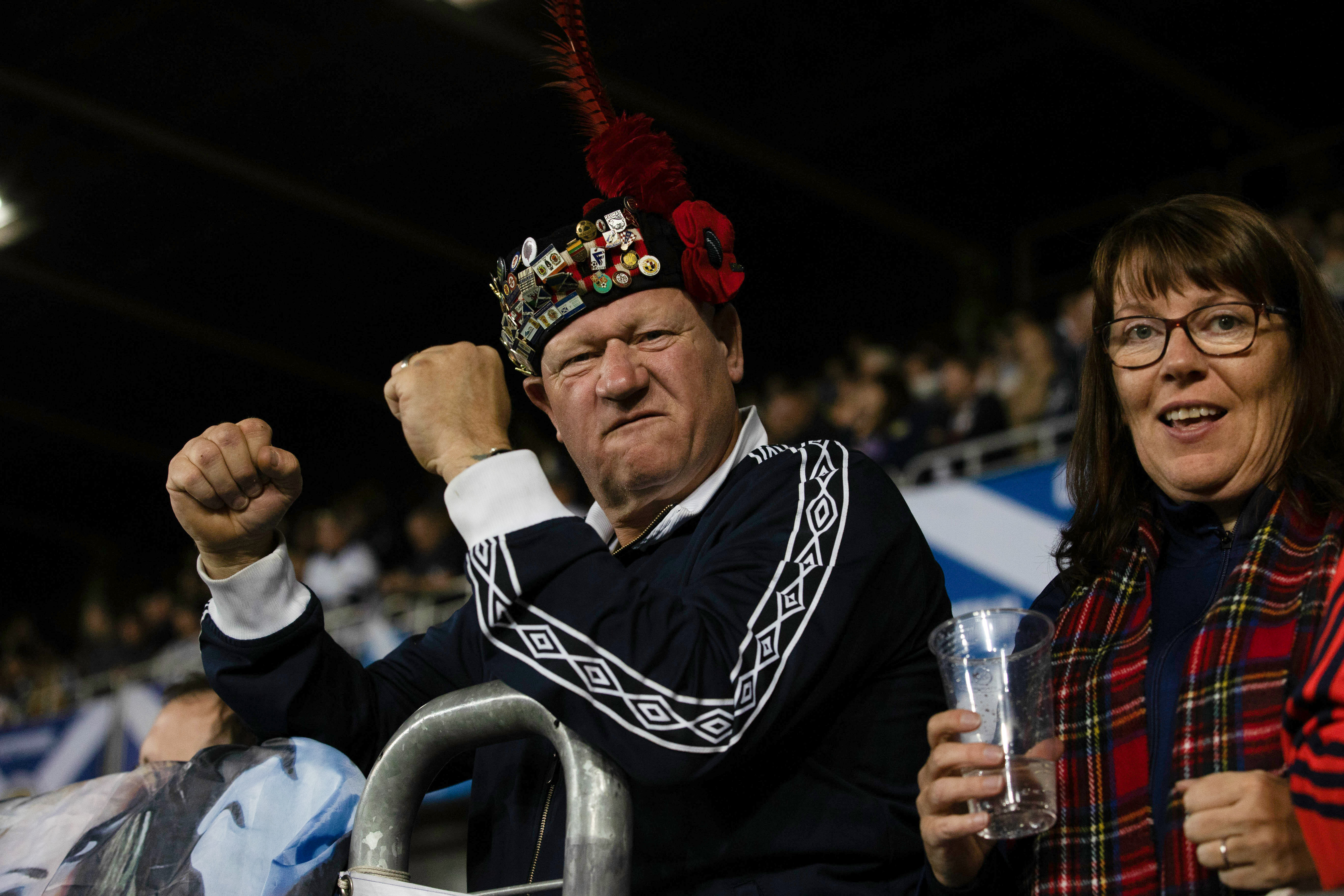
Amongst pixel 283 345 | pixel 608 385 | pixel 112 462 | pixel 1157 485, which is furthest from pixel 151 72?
pixel 1157 485

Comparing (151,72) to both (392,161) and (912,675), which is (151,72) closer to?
(392,161)

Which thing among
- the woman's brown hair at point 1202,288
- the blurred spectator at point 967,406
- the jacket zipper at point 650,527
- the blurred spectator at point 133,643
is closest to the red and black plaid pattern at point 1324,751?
the woman's brown hair at point 1202,288

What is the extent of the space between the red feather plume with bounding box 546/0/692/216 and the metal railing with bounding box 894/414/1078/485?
418 centimetres

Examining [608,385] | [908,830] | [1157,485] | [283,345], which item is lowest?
[908,830]

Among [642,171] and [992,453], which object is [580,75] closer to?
[642,171]

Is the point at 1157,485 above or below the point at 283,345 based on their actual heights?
below

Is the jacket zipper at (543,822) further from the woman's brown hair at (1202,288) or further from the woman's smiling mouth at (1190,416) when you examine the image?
the woman's smiling mouth at (1190,416)

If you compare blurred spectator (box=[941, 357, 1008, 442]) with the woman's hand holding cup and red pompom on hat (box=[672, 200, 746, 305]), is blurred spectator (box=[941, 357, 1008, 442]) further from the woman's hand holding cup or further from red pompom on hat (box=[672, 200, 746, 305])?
the woman's hand holding cup

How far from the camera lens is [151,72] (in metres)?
7.82

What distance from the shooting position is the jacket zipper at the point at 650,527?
1.75 meters

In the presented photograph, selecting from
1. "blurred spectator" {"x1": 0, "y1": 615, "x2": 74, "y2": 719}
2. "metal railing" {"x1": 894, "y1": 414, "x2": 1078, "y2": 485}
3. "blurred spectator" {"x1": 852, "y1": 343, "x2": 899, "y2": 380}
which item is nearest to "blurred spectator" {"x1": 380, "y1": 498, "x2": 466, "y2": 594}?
"blurred spectator" {"x1": 852, "y1": 343, "x2": 899, "y2": 380}

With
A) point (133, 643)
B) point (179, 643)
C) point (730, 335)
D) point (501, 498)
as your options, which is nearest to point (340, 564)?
point (179, 643)

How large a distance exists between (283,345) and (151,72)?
3.57 metres

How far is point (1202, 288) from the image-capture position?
4.84 feet
